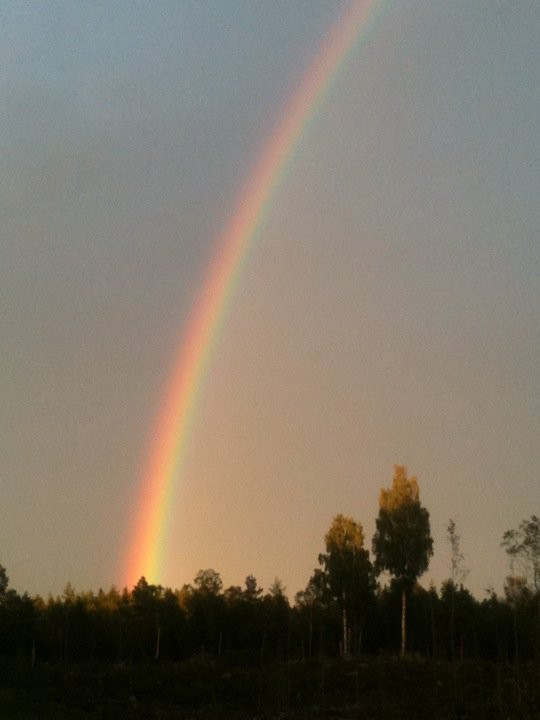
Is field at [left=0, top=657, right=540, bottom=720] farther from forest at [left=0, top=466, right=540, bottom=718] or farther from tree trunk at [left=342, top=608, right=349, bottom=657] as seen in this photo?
tree trunk at [left=342, top=608, right=349, bottom=657]

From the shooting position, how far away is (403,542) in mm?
51000

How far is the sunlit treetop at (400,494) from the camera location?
5228 cm

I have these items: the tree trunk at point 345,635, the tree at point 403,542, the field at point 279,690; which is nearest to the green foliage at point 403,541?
the tree at point 403,542

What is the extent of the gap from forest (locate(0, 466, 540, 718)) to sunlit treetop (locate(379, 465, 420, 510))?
8 centimetres

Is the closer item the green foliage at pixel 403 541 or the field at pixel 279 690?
the field at pixel 279 690

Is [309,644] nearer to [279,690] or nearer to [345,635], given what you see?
[345,635]

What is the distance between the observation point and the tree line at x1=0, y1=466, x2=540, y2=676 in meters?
51.7

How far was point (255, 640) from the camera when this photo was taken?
197 feet

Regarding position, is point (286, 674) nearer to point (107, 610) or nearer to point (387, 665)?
point (387, 665)

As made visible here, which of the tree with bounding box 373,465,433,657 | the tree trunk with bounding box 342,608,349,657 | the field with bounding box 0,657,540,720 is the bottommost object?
the field with bounding box 0,657,540,720

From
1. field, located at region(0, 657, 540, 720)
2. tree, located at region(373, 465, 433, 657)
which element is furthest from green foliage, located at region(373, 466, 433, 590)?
field, located at region(0, 657, 540, 720)

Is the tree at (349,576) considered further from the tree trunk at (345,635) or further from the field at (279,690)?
the field at (279,690)

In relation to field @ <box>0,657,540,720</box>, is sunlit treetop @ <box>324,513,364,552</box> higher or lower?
higher

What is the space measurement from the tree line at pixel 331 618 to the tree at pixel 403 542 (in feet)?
0.18
